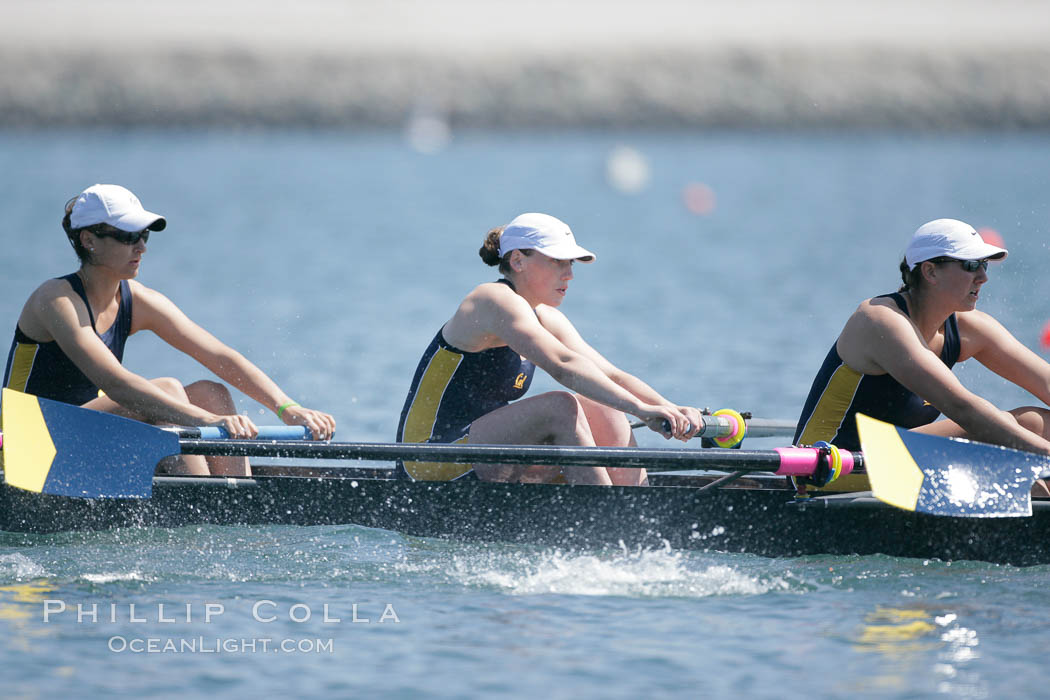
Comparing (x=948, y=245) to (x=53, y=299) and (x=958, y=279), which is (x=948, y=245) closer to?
(x=958, y=279)

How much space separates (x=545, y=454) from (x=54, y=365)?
2400 mm

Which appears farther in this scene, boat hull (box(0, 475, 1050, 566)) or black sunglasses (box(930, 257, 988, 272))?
boat hull (box(0, 475, 1050, 566))

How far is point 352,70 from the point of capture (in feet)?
195

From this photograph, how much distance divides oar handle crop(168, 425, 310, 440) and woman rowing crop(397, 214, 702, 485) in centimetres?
49

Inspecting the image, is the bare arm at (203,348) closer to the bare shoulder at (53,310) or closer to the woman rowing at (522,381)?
the bare shoulder at (53,310)

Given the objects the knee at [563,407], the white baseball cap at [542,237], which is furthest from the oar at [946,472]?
the white baseball cap at [542,237]

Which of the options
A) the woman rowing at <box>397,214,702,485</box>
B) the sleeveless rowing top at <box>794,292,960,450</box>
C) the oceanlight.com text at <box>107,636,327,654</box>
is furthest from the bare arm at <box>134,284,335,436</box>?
the sleeveless rowing top at <box>794,292,960,450</box>

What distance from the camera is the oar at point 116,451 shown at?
19.1 ft

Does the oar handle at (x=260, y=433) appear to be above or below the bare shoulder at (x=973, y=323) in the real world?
below

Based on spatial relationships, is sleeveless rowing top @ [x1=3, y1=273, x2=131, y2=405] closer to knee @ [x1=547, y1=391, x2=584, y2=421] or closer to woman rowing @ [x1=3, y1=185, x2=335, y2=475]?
woman rowing @ [x1=3, y1=185, x2=335, y2=475]

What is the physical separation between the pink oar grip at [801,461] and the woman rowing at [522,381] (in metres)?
0.47

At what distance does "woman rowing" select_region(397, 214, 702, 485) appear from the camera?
19.7ft

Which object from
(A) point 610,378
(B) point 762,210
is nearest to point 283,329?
(A) point 610,378

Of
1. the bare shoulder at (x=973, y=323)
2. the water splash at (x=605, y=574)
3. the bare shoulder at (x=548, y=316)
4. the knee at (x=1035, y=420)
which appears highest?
the bare shoulder at (x=548, y=316)
